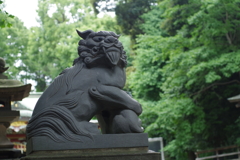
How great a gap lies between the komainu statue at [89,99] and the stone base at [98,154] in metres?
0.14

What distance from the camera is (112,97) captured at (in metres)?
3.58

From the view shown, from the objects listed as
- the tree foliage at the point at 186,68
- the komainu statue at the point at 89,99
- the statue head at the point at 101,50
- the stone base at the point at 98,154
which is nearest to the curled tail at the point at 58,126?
the komainu statue at the point at 89,99

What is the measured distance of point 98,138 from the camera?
3410 mm

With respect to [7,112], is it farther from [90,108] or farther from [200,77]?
[200,77]

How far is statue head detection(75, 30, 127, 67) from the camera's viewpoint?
3.68m

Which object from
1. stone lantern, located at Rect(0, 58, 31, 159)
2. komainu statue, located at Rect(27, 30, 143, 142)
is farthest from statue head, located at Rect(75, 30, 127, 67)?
stone lantern, located at Rect(0, 58, 31, 159)

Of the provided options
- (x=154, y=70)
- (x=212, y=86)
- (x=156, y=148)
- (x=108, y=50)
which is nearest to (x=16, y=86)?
(x=108, y=50)

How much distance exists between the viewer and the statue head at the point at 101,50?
3.68 meters

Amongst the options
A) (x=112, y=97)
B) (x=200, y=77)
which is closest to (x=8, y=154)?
(x=112, y=97)

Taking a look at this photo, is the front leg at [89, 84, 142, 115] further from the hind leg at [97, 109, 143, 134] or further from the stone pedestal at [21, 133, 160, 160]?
the stone pedestal at [21, 133, 160, 160]

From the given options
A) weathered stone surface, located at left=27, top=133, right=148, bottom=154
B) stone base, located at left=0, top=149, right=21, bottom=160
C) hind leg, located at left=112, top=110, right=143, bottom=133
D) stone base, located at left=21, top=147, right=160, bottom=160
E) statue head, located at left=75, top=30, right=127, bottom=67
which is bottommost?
stone base, located at left=0, top=149, right=21, bottom=160

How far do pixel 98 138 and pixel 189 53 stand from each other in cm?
980

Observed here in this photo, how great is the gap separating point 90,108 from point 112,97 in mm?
252

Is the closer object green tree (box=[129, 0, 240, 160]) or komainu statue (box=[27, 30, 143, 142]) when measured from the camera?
komainu statue (box=[27, 30, 143, 142])
